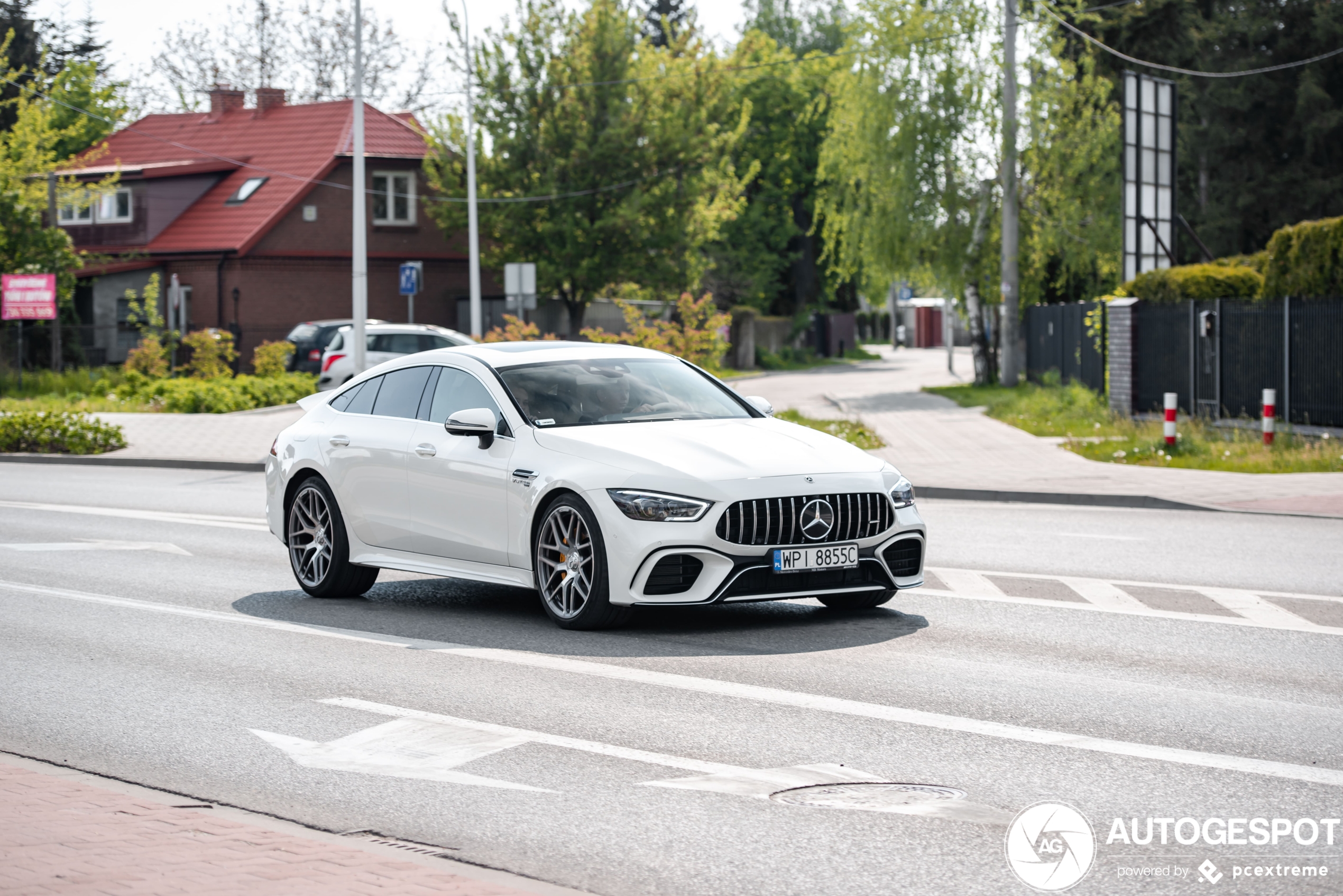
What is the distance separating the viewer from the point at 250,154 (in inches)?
2151

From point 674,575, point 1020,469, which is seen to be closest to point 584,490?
point 674,575

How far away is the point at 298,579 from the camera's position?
1085cm

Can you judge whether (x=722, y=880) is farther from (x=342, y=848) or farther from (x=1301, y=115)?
(x=1301, y=115)

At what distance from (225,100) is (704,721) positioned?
183 feet

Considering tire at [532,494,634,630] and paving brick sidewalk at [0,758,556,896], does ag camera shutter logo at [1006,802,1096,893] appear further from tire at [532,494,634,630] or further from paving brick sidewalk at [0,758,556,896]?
tire at [532,494,634,630]

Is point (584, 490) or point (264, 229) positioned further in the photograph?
point (264, 229)

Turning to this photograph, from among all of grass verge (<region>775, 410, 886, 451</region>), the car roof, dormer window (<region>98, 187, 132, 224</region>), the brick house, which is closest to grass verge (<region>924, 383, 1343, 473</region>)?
grass verge (<region>775, 410, 886, 451</region>)

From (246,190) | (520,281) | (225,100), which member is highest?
(225,100)

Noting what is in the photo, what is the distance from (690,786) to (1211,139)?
150ft

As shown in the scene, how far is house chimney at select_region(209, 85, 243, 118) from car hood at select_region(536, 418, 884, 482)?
172 feet

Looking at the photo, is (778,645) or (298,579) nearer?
(778,645)

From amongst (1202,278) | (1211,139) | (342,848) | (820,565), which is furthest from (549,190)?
(342,848)

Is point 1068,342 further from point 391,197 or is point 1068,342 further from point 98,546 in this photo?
point 391,197

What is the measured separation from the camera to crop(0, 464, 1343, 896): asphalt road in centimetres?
504
